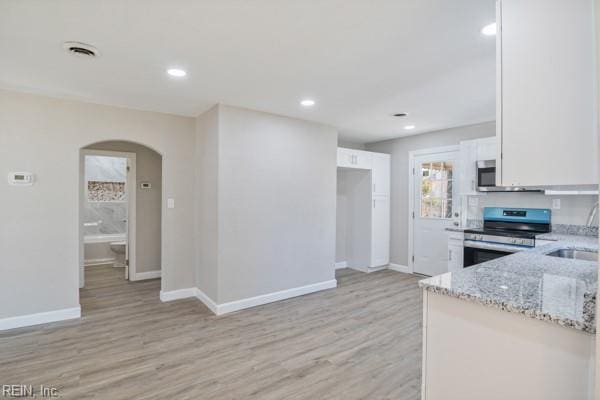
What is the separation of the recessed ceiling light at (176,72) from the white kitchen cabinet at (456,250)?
382 centimetres

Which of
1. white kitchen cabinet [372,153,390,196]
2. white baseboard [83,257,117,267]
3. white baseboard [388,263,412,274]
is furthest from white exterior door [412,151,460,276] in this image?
white baseboard [83,257,117,267]

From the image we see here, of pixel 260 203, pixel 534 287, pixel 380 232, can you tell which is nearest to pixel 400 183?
pixel 380 232

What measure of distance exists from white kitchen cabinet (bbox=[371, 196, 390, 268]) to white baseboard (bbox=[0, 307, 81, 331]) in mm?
4348

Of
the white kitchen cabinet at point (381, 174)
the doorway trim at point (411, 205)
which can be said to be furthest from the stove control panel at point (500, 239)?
the white kitchen cabinet at point (381, 174)

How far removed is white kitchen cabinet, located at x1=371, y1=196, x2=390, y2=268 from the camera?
547cm

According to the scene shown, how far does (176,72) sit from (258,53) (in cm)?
85

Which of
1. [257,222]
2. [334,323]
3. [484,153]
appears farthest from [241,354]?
[484,153]

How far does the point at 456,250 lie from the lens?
13.6ft

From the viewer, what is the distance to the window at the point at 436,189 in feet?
16.3

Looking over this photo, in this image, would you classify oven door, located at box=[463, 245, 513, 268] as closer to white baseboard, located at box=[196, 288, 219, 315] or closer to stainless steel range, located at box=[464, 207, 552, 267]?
stainless steel range, located at box=[464, 207, 552, 267]

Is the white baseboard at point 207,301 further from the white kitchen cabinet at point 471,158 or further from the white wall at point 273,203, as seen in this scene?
the white kitchen cabinet at point 471,158

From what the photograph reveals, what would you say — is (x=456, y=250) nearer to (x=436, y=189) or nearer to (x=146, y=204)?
(x=436, y=189)

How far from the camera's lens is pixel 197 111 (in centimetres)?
396

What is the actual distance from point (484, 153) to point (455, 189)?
0.81 metres
